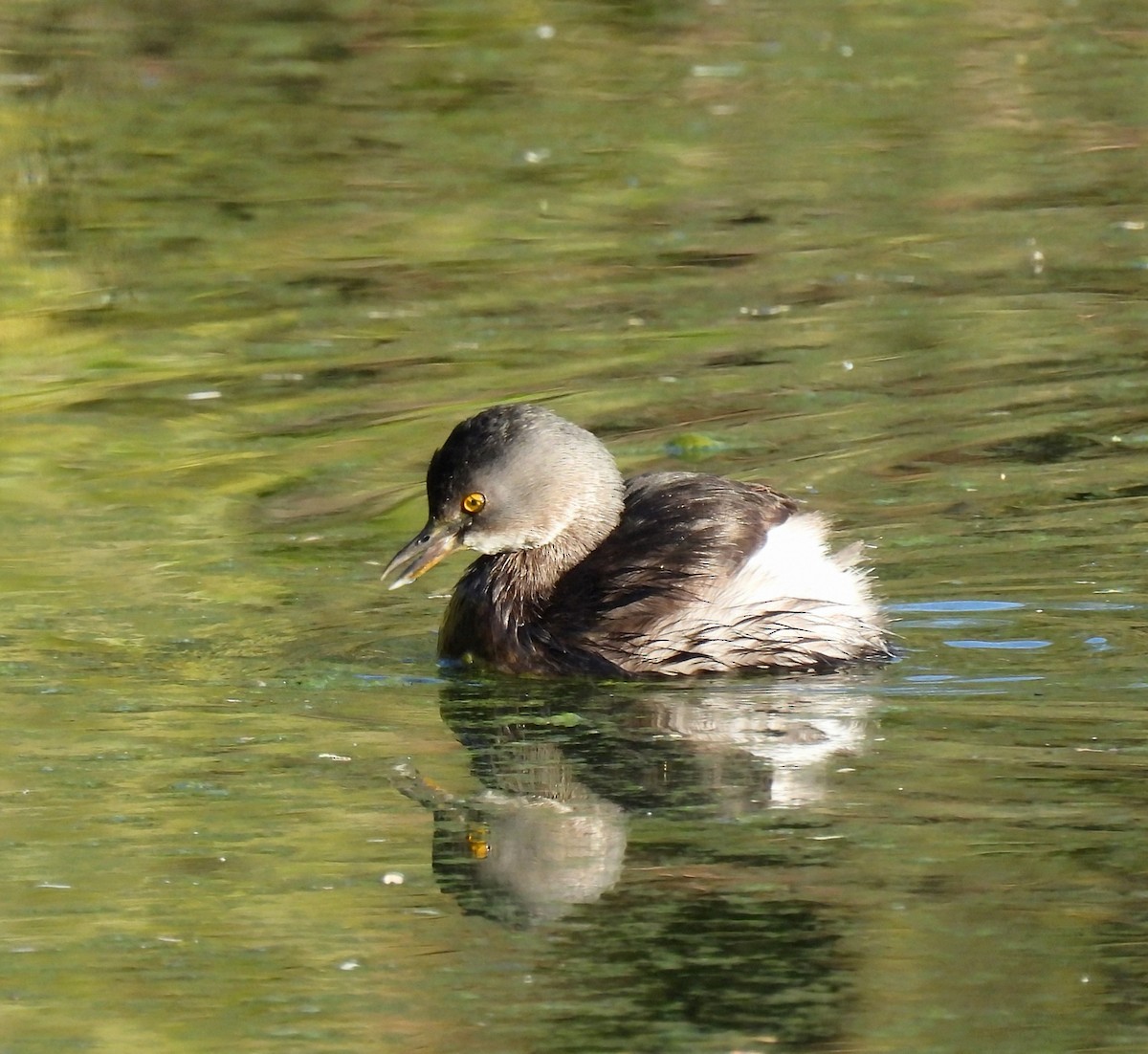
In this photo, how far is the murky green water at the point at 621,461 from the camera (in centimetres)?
490

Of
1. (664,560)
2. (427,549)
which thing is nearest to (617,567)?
(664,560)

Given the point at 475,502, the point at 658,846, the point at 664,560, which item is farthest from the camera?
the point at 475,502

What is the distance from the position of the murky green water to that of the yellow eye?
0.47m

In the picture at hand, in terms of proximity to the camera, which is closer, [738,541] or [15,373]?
[738,541]

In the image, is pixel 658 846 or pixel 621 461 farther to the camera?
pixel 621 461

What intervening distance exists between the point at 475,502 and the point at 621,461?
187 cm

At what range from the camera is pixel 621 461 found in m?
9.16

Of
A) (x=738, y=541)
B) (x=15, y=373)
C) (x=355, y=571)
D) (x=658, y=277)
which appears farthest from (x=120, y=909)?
(x=658, y=277)

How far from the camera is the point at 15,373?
11.0 m

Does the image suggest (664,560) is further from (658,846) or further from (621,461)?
(621,461)

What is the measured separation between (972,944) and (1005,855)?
55cm

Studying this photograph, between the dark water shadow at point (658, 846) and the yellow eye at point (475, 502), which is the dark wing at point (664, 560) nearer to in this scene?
the dark water shadow at point (658, 846)

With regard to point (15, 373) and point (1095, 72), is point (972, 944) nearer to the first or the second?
point (15, 373)

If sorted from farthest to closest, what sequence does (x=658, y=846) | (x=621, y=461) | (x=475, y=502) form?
(x=621, y=461) < (x=475, y=502) < (x=658, y=846)
